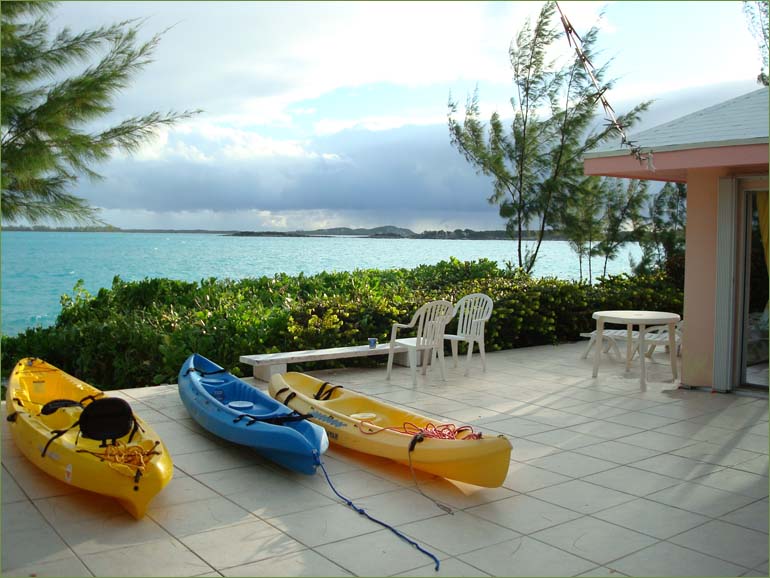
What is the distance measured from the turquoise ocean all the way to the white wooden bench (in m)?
5.34

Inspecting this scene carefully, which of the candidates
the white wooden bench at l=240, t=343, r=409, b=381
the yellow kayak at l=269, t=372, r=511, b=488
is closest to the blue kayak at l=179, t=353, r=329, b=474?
the yellow kayak at l=269, t=372, r=511, b=488

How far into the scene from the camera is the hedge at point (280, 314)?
847 cm

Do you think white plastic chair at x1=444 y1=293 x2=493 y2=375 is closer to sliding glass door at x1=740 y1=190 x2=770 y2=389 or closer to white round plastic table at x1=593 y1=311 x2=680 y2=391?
white round plastic table at x1=593 y1=311 x2=680 y2=391

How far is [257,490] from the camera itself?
174 inches

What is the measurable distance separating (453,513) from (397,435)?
0.81m

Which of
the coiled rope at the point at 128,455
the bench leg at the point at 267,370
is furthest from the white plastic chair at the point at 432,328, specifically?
the coiled rope at the point at 128,455

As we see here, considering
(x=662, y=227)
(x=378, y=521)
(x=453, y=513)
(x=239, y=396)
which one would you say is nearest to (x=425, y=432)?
(x=453, y=513)

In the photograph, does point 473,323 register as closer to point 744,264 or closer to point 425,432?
point 744,264

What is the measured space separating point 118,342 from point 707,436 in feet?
22.7

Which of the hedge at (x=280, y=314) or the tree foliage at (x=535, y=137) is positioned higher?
the tree foliage at (x=535, y=137)

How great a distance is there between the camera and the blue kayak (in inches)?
181

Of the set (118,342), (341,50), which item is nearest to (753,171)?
(341,50)

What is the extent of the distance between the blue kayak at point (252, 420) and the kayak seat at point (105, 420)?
0.78 meters

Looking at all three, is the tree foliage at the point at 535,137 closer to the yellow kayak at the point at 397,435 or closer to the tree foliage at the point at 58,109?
the yellow kayak at the point at 397,435
